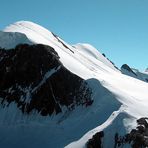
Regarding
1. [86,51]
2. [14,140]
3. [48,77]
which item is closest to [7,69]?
[48,77]

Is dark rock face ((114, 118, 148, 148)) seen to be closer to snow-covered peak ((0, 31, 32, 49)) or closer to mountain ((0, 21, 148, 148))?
mountain ((0, 21, 148, 148))

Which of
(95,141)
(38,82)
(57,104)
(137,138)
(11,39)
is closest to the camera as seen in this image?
(137,138)

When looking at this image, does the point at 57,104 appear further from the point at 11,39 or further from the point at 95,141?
the point at 11,39

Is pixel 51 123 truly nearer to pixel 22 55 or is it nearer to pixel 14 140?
pixel 14 140

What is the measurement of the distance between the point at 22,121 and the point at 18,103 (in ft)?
11.9

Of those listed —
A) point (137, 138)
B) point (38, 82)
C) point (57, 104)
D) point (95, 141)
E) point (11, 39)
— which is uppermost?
point (11, 39)

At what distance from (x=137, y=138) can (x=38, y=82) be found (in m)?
22.6

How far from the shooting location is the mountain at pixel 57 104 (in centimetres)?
5131

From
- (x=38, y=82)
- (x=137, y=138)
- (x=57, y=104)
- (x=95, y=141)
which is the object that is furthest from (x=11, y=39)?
(x=137, y=138)

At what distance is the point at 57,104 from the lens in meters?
62.1

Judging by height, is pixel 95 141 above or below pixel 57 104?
below

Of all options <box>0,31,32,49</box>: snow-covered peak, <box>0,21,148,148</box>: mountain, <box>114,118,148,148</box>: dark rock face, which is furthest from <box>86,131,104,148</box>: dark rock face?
<box>0,31,32,49</box>: snow-covered peak

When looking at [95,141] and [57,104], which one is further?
[57,104]

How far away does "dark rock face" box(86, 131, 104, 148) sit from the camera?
164 ft
